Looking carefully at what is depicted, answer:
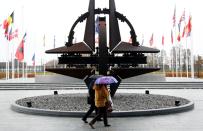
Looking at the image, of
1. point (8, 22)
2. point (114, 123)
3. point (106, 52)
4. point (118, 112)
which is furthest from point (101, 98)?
point (8, 22)

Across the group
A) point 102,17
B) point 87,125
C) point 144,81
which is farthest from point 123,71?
point 144,81

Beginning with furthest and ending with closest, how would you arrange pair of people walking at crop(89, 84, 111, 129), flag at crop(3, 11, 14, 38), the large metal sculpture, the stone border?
flag at crop(3, 11, 14, 38) < the large metal sculpture < the stone border < pair of people walking at crop(89, 84, 111, 129)

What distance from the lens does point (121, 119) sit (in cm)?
1168

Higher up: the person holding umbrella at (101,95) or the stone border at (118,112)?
the person holding umbrella at (101,95)

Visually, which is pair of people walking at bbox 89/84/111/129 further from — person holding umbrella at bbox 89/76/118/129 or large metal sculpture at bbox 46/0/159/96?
large metal sculpture at bbox 46/0/159/96

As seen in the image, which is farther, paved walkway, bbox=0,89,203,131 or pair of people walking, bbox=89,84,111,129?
paved walkway, bbox=0,89,203,131

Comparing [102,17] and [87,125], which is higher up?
[102,17]

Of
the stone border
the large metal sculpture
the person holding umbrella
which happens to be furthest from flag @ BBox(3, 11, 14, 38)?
the person holding umbrella

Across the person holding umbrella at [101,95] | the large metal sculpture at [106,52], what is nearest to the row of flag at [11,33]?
the large metal sculpture at [106,52]

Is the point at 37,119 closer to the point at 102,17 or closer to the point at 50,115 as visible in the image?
the point at 50,115

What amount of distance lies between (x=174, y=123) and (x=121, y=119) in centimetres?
179

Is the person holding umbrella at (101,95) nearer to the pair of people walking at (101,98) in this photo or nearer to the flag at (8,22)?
the pair of people walking at (101,98)

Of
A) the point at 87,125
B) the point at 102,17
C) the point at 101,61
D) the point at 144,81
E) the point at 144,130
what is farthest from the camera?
the point at 144,81

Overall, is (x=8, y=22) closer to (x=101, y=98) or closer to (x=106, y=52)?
(x=106, y=52)
